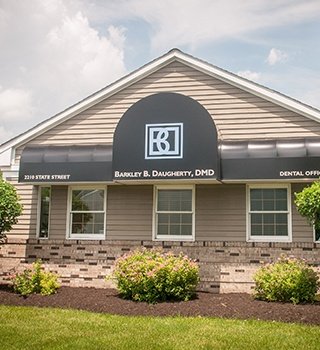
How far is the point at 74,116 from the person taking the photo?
16.8 m

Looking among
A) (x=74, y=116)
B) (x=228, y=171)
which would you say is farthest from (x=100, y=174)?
(x=228, y=171)

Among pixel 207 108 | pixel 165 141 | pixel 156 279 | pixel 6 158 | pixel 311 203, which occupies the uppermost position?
pixel 207 108

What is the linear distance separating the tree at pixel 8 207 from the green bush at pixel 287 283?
22.8 ft

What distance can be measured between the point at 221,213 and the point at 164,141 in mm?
2629

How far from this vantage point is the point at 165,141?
14.7m

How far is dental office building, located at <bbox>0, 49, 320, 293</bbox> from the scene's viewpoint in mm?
14383

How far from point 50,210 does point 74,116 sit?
121 inches

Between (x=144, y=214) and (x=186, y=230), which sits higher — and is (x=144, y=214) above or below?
above

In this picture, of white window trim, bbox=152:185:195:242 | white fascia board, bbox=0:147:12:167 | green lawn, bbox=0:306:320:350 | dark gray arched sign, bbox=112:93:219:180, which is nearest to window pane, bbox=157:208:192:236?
white window trim, bbox=152:185:195:242

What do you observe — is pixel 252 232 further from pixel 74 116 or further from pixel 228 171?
pixel 74 116

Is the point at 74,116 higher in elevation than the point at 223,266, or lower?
higher

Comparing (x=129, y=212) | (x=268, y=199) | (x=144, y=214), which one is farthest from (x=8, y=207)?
(x=268, y=199)

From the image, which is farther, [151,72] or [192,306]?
[151,72]

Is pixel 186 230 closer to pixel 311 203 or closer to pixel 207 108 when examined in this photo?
pixel 207 108
